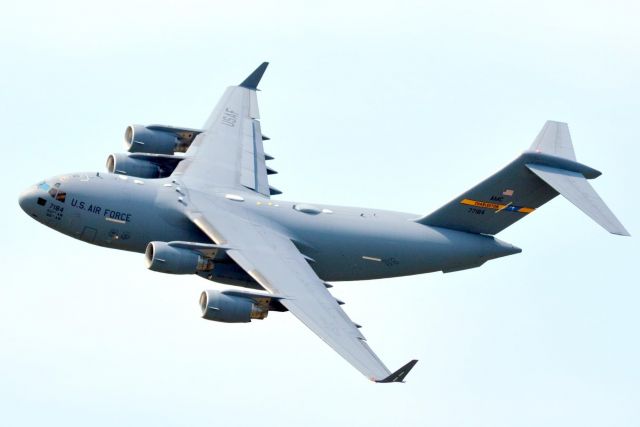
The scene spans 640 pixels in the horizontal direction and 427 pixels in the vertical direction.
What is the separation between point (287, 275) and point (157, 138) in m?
9.77

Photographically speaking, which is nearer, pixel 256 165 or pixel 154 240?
pixel 154 240

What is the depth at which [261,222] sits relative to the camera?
180 feet

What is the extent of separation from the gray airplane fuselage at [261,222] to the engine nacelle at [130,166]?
2.54 metres

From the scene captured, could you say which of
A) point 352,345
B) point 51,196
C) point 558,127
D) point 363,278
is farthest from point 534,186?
point 51,196

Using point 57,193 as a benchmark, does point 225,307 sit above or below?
below

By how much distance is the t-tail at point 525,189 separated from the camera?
183 feet

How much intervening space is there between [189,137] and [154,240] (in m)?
7.02

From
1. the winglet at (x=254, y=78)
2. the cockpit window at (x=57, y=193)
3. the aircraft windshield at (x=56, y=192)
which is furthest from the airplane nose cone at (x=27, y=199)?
the winglet at (x=254, y=78)

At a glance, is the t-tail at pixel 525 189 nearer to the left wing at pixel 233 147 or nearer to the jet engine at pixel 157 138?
the left wing at pixel 233 147

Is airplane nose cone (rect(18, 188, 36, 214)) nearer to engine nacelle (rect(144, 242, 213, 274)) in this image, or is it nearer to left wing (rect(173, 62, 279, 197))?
engine nacelle (rect(144, 242, 213, 274))

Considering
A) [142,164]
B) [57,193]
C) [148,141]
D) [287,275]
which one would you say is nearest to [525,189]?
[287,275]

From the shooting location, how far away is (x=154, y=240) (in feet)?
178

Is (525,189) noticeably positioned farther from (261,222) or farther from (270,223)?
(261,222)

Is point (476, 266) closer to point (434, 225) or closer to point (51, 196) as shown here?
point (434, 225)
